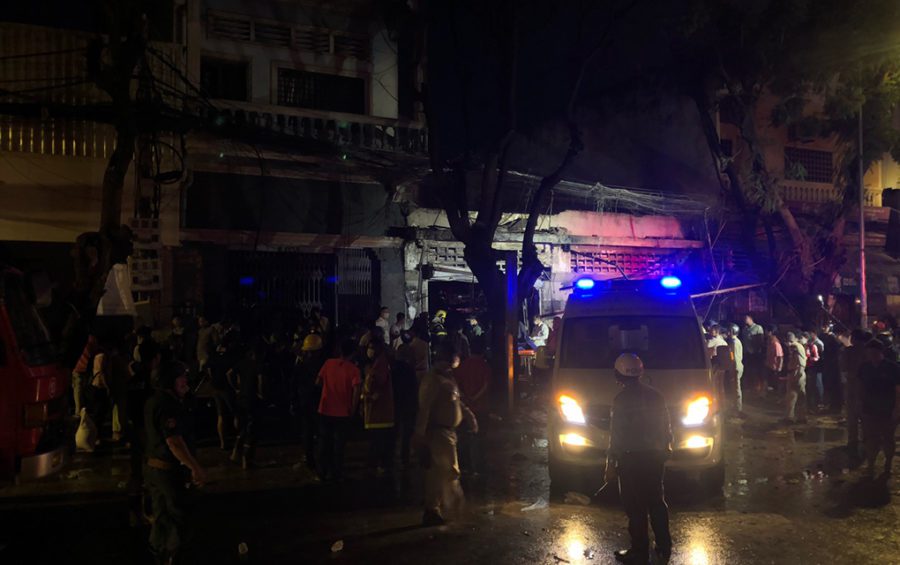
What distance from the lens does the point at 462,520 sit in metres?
7.41

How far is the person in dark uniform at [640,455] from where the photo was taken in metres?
6.00

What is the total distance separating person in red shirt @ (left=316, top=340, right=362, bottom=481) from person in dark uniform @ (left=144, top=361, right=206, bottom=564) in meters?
3.10

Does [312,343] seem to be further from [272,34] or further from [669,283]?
[272,34]

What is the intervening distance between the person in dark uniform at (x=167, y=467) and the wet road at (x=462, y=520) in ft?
2.53

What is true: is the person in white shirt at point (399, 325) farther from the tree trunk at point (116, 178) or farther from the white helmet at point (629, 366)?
the white helmet at point (629, 366)

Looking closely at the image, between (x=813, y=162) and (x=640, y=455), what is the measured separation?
2307 cm

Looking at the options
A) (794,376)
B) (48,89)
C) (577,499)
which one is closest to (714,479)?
(577,499)

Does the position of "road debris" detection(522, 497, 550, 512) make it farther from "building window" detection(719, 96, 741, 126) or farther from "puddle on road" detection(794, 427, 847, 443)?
"building window" detection(719, 96, 741, 126)

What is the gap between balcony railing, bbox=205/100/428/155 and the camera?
15328 mm

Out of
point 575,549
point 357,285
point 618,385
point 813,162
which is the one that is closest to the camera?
point 575,549

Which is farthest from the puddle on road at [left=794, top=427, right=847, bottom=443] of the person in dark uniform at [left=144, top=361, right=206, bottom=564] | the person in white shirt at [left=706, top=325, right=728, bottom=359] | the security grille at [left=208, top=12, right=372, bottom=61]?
the security grille at [left=208, top=12, right=372, bottom=61]

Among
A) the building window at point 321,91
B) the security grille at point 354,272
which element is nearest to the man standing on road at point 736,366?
the security grille at point 354,272

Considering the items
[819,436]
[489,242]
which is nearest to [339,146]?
[489,242]

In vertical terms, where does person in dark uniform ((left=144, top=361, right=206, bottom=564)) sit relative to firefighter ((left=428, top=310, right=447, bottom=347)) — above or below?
below
